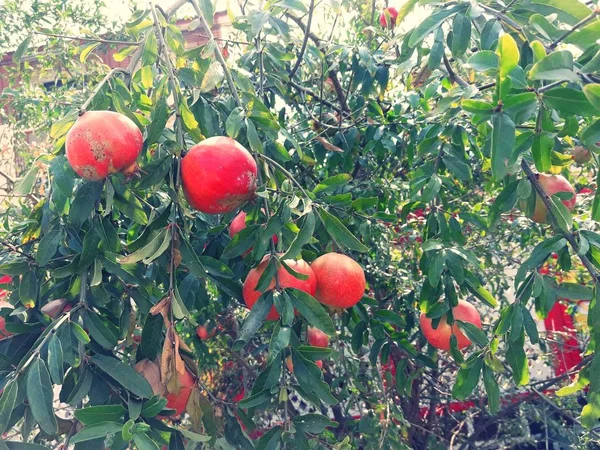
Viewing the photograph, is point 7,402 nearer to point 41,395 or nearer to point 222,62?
point 41,395

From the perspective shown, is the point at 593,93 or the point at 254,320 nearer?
the point at 593,93

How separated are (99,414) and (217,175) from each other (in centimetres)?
59

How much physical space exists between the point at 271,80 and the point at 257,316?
124 centimetres

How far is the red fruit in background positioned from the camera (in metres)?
1.24

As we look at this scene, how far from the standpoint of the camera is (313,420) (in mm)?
1341

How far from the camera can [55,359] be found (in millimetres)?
1134

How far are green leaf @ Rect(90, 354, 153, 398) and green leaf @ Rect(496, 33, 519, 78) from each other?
105cm

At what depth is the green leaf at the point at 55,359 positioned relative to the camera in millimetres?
1119

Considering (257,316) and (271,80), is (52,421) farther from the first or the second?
(271,80)

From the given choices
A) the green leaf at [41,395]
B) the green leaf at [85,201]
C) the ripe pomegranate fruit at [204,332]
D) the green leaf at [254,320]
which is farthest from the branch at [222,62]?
the ripe pomegranate fruit at [204,332]

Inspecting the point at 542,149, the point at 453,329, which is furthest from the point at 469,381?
the point at 542,149

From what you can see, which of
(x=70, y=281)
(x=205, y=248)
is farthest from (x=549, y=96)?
(x=70, y=281)

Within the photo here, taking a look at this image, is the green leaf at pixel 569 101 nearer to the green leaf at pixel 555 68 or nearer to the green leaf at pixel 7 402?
the green leaf at pixel 555 68

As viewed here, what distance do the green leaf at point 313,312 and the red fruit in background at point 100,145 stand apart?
0.55 metres
